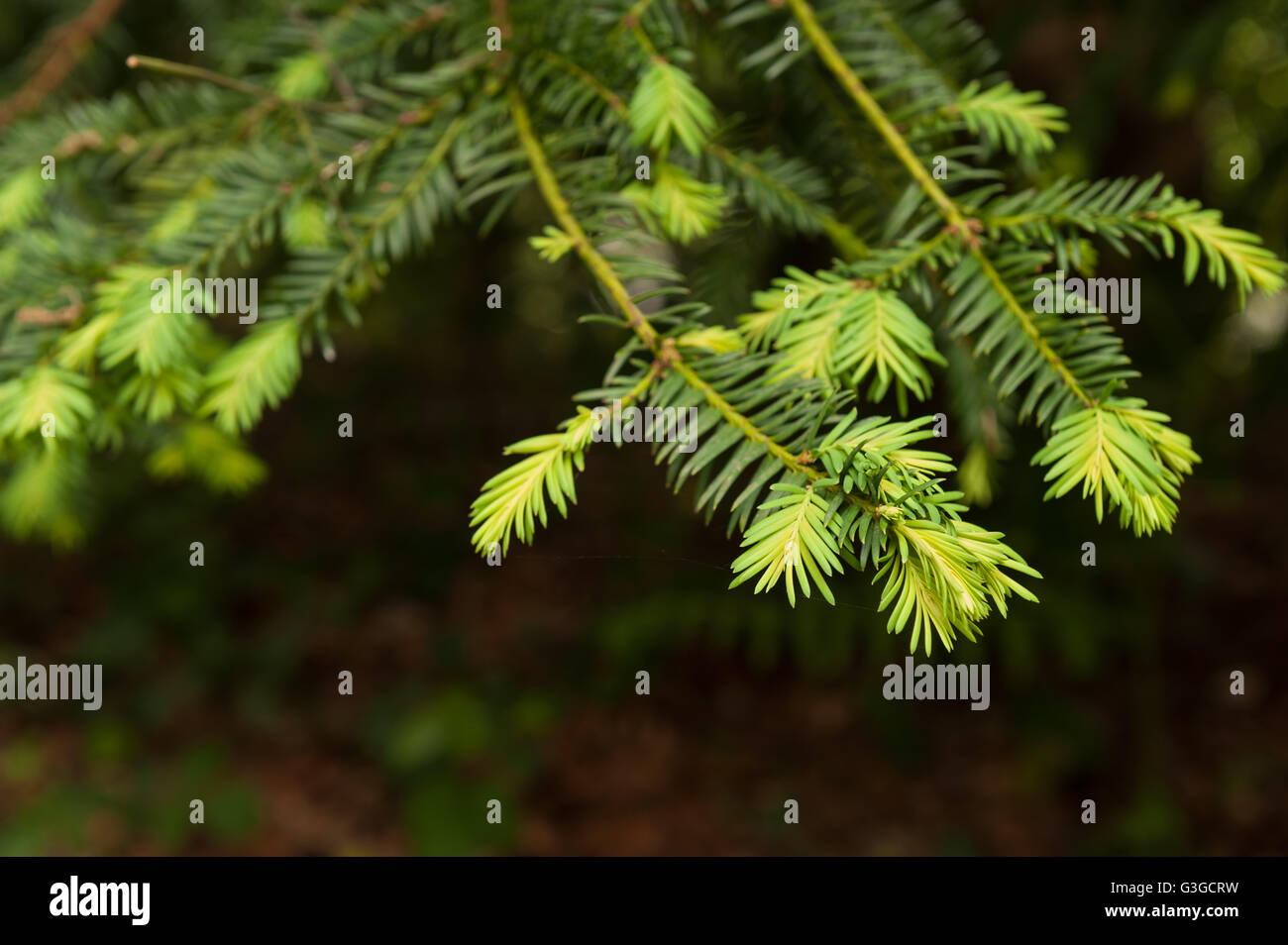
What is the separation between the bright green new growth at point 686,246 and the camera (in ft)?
2.81

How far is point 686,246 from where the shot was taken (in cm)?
121

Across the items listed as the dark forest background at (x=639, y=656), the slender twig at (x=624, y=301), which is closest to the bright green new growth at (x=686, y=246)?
the slender twig at (x=624, y=301)

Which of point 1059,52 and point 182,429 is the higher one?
point 1059,52

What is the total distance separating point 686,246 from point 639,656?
268 cm

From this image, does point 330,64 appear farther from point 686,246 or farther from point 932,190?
point 932,190

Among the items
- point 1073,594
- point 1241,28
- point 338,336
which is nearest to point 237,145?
point 1241,28

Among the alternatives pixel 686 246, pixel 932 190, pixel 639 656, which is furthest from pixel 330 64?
pixel 639 656

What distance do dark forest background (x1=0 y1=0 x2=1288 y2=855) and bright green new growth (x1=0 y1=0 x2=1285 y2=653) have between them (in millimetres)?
1196

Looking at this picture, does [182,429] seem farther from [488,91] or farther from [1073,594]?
[1073,594]

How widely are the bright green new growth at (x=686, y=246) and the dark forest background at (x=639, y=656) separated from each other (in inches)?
47.1

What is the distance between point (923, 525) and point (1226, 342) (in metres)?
3.12

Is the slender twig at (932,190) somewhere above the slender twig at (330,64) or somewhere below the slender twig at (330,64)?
below

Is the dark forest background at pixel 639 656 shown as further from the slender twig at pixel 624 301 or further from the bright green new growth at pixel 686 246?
the slender twig at pixel 624 301

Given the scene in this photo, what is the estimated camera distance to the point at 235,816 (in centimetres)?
346
